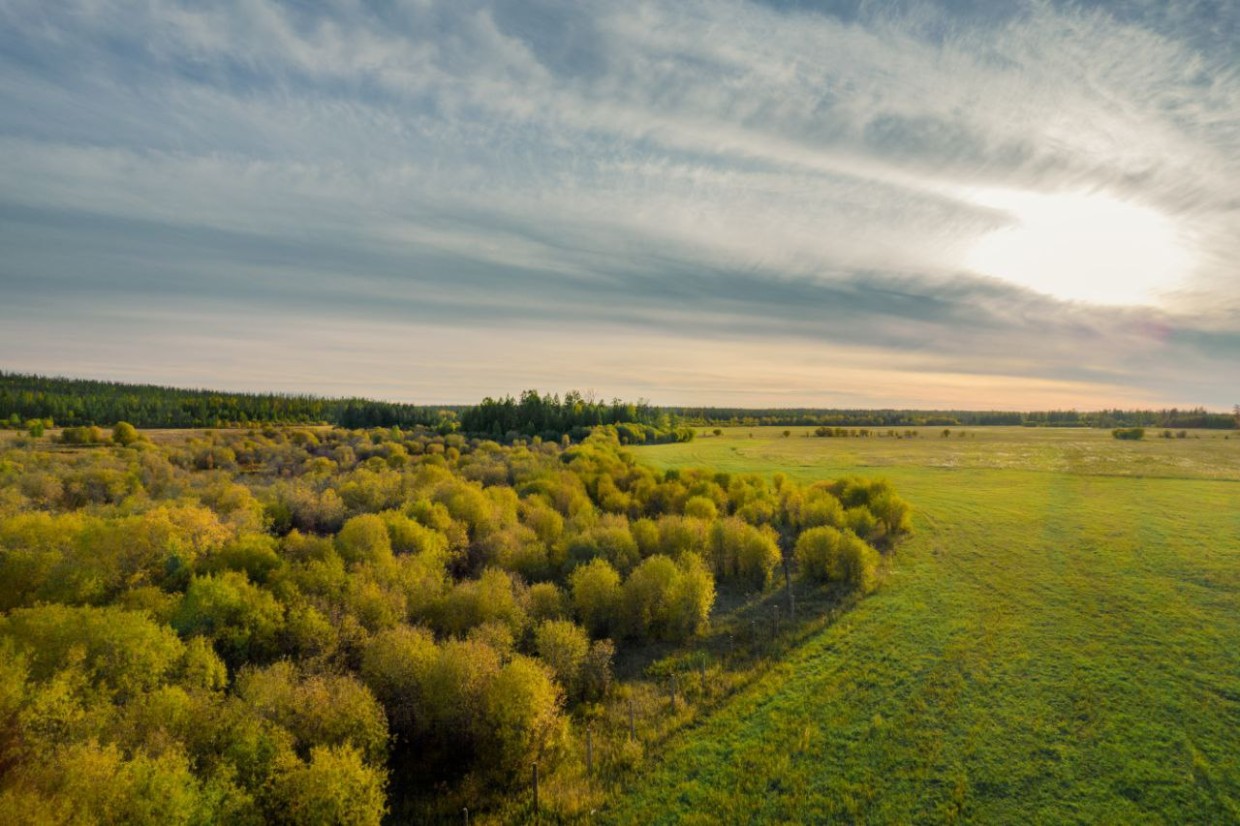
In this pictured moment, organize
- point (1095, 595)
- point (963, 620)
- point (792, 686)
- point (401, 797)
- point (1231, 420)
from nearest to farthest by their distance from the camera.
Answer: point (401, 797), point (792, 686), point (963, 620), point (1095, 595), point (1231, 420)

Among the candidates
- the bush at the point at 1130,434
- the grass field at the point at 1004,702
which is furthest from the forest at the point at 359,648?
the bush at the point at 1130,434

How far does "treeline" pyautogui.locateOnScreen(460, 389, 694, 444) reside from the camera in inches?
5413

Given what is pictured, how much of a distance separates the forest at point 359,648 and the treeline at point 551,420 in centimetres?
9005

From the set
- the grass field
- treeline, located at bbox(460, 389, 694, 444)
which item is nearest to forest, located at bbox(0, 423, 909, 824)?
the grass field

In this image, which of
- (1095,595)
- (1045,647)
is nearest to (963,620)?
(1045,647)

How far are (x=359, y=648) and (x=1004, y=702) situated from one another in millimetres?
27472

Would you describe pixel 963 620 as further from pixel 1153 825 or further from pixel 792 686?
pixel 1153 825

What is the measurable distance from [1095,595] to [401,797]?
122 feet

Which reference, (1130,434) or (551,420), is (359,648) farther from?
(1130,434)

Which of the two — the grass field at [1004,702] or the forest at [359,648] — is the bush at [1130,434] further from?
the forest at [359,648]

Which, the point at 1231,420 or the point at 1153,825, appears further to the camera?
the point at 1231,420

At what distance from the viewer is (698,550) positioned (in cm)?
4112

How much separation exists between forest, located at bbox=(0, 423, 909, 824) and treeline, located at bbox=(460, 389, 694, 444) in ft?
295

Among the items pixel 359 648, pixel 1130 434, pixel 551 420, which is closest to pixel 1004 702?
pixel 359 648
